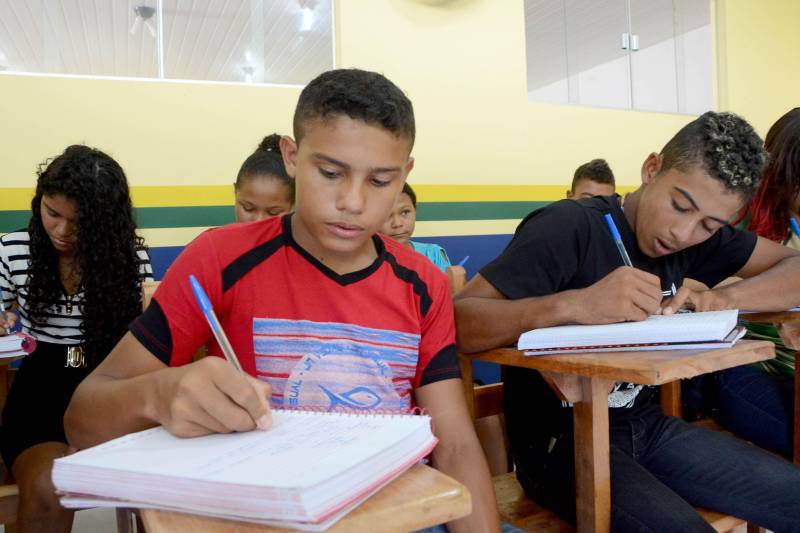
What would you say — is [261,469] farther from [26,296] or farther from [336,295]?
[26,296]

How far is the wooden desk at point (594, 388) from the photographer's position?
89 centimetres

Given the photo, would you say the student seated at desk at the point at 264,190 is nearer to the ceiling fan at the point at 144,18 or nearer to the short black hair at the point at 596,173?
the ceiling fan at the point at 144,18

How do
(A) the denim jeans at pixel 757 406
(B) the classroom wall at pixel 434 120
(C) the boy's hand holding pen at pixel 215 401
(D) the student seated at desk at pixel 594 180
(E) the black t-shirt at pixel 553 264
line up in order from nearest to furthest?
(C) the boy's hand holding pen at pixel 215 401 → (E) the black t-shirt at pixel 553 264 → (A) the denim jeans at pixel 757 406 → (B) the classroom wall at pixel 434 120 → (D) the student seated at desk at pixel 594 180

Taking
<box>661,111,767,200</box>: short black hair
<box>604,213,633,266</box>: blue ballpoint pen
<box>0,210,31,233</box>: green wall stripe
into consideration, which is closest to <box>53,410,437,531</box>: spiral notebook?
<box>604,213,633,266</box>: blue ballpoint pen

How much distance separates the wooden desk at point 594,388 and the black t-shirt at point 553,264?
7.1 inches

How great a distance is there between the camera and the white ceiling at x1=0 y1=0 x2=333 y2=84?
2.72m

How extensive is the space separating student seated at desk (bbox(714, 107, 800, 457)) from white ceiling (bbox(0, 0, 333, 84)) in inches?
83.8

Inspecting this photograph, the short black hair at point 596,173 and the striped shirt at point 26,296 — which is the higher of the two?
the short black hair at point 596,173

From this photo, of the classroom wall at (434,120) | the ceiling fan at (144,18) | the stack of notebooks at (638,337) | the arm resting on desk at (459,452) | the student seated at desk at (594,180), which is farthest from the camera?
the student seated at desk at (594,180)

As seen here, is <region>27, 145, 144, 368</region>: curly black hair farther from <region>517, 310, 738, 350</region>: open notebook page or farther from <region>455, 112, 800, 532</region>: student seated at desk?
<region>517, 310, 738, 350</region>: open notebook page

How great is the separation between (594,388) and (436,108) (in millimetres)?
2656

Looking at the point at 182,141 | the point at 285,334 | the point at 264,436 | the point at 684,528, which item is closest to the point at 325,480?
the point at 264,436

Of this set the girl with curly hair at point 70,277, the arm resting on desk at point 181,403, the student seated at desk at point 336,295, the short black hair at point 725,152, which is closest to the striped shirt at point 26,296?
the girl with curly hair at point 70,277

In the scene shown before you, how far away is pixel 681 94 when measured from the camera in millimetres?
4305
